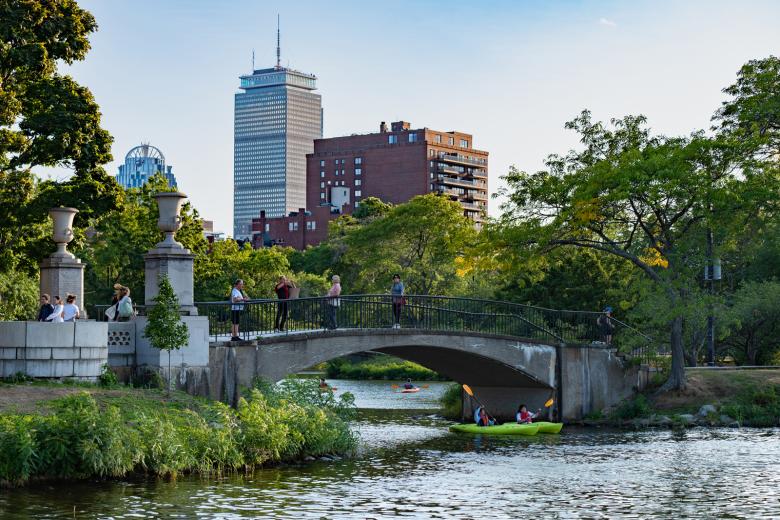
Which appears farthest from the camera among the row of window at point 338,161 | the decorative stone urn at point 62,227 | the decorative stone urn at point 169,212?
the row of window at point 338,161

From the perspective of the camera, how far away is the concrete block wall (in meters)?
25.7

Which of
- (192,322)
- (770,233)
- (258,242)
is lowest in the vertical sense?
(192,322)

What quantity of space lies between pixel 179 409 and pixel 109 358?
299 centimetres

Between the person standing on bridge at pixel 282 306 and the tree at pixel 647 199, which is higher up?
the tree at pixel 647 199

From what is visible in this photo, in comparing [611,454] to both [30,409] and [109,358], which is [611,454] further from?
[30,409]

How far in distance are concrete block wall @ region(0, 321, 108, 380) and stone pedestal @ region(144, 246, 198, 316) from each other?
200 cm

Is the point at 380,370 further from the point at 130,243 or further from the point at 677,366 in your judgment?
the point at 677,366

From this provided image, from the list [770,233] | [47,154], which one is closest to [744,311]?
[770,233]

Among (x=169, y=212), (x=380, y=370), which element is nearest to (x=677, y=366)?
(x=169, y=212)

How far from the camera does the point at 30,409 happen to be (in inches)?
896

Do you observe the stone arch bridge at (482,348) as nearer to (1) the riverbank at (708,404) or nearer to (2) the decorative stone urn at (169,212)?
(1) the riverbank at (708,404)

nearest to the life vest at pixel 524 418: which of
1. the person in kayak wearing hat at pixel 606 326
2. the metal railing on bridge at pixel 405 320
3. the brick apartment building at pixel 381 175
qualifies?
the metal railing on bridge at pixel 405 320

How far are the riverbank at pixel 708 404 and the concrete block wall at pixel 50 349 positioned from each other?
19.5m

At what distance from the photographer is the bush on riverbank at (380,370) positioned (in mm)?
72125
